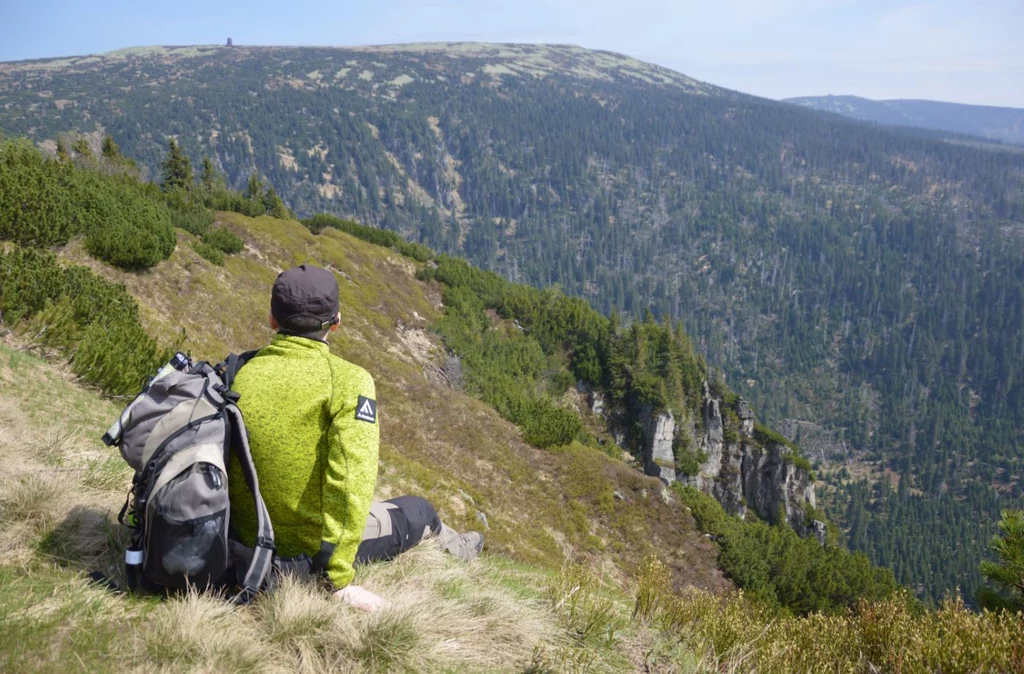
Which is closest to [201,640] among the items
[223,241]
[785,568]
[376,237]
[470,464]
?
[470,464]

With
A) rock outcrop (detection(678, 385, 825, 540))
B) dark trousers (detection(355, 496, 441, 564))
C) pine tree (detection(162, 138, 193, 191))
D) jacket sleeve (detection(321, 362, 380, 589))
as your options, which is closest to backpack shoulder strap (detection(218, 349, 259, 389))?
jacket sleeve (detection(321, 362, 380, 589))

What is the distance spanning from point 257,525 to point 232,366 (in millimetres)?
930

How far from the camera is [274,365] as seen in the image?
3.46 m

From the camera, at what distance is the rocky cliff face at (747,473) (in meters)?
62.8

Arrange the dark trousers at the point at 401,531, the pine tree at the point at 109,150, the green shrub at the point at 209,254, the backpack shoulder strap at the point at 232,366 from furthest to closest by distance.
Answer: the pine tree at the point at 109,150, the green shrub at the point at 209,254, the dark trousers at the point at 401,531, the backpack shoulder strap at the point at 232,366

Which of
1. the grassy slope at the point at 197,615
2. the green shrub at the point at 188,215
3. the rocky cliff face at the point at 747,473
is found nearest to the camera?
the grassy slope at the point at 197,615

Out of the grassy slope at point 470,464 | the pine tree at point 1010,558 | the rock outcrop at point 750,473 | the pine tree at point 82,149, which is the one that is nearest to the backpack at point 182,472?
the pine tree at point 1010,558

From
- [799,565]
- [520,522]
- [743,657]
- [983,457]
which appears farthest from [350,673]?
A: [983,457]

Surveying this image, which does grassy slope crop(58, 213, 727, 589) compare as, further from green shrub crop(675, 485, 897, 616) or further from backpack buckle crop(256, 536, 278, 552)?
backpack buckle crop(256, 536, 278, 552)

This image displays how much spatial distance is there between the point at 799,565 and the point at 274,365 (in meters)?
30.7

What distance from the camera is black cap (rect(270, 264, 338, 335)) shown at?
11.3 ft

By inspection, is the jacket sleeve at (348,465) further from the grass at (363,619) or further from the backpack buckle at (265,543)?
the grass at (363,619)

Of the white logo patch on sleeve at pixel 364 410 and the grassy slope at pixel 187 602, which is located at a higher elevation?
Result: the white logo patch on sleeve at pixel 364 410

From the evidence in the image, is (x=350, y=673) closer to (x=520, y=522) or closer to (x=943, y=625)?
(x=943, y=625)
